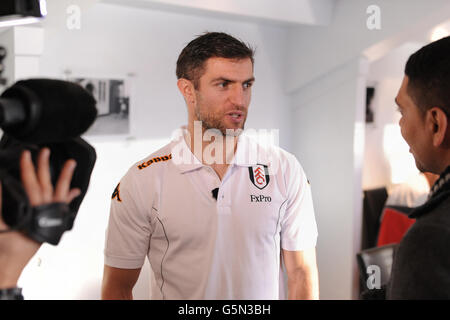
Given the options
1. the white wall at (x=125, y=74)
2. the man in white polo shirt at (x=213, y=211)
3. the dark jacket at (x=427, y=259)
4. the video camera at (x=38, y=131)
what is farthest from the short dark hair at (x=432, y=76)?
the video camera at (x=38, y=131)

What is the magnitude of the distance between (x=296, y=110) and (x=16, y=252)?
0.83 m

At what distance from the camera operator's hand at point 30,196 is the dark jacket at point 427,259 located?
19.6 inches

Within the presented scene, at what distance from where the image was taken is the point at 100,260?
1.35 m

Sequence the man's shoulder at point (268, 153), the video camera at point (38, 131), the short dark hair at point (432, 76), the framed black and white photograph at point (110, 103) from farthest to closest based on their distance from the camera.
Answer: the framed black and white photograph at point (110, 103) < the man's shoulder at point (268, 153) < the short dark hair at point (432, 76) < the video camera at point (38, 131)

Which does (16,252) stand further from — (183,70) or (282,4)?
(282,4)

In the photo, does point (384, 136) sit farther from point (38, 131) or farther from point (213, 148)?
point (38, 131)

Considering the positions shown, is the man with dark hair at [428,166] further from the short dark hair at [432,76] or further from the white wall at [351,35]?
the white wall at [351,35]

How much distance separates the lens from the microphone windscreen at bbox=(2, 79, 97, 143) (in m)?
0.58

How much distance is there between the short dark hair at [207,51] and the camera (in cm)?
87

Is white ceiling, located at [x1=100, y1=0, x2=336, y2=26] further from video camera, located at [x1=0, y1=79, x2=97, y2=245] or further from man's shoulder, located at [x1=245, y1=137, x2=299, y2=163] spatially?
video camera, located at [x1=0, y1=79, x2=97, y2=245]

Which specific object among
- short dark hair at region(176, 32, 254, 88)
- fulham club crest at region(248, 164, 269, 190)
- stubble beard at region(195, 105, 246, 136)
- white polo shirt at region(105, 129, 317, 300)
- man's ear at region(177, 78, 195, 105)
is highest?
short dark hair at region(176, 32, 254, 88)

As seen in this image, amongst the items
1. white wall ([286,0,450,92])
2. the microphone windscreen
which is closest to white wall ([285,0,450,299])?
white wall ([286,0,450,92])

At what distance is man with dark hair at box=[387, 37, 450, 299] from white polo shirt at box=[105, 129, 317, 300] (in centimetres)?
27
